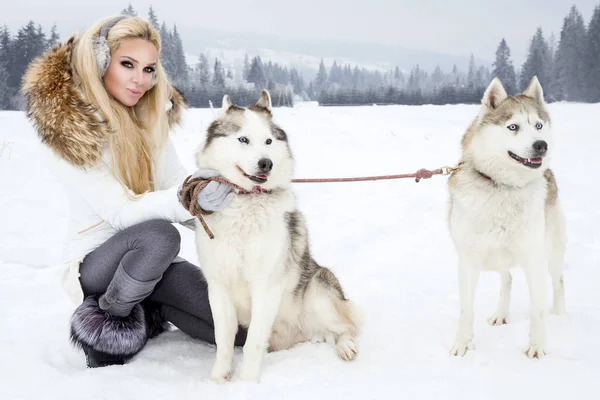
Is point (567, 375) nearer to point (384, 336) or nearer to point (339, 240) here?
point (384, 336)

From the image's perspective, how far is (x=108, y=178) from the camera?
1931mm

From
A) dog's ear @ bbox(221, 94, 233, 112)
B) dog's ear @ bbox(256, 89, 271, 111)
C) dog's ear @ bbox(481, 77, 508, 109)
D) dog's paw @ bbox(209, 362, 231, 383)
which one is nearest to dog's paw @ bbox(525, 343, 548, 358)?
dog's ear @ bbox(481, 77, 508, 109)

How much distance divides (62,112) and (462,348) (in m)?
1.94

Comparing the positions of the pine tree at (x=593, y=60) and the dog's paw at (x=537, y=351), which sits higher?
the pine tree at (x=593, y=60)

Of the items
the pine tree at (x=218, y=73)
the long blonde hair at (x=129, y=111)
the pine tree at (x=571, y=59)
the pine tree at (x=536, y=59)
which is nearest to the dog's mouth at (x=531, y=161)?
the long blonde hair at (x=129, y=111)

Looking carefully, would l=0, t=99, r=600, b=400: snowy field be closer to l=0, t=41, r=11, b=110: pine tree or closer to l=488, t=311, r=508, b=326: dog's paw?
l=488, t=311, r=508, b=326: dog's paw

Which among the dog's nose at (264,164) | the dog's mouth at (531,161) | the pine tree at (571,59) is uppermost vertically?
the pine tree at (571,59)

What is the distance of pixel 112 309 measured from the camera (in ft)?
6.33

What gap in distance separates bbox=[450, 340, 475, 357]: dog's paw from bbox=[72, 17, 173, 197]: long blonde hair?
158cm

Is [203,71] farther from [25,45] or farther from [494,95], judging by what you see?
[494,95]

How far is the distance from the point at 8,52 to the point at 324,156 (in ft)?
29.7

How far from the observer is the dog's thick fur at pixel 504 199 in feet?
6.02

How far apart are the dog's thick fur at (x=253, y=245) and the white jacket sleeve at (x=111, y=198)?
0.67 ft

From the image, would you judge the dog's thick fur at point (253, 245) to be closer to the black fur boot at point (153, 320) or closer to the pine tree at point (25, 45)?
the black fur boot at point (153, 320)
